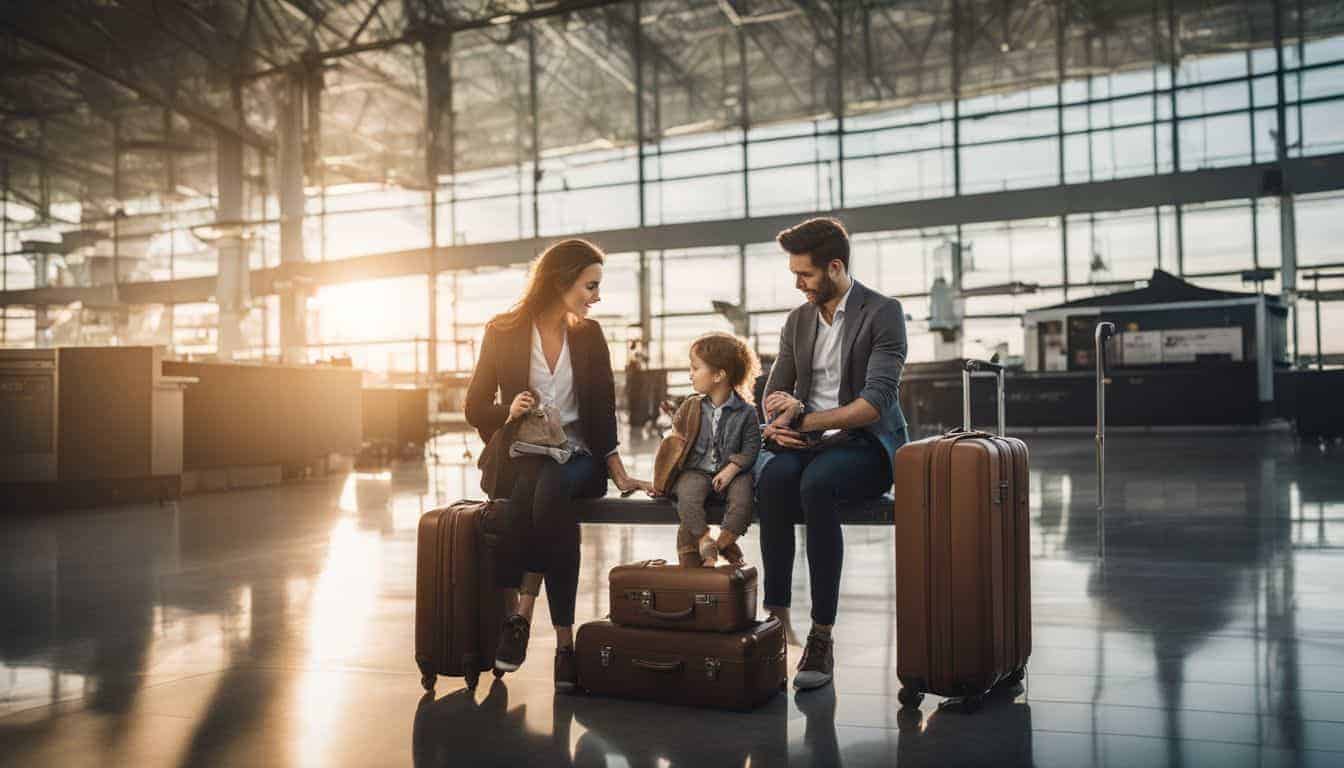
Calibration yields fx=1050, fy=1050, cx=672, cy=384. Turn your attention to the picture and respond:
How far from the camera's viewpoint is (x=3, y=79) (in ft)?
73.9

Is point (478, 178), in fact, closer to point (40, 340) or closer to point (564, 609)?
point (40, 340)

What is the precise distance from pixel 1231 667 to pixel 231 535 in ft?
18.6

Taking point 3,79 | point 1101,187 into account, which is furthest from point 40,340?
point 1101,187

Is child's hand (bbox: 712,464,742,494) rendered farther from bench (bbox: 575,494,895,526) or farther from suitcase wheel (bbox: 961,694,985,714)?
suitcase wheel (bbox: 961,694,985,714)

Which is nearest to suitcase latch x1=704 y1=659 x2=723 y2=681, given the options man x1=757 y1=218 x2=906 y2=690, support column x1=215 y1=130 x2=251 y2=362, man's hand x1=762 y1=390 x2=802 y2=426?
man x1=757 y1=218 x2=906 y2=690

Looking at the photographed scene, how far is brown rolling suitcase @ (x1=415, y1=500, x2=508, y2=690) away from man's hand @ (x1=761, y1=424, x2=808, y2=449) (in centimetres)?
86

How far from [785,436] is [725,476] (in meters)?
0.24

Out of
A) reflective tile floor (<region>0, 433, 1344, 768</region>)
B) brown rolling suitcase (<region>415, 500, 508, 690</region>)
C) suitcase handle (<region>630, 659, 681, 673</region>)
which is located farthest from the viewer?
brown rolling suitcase (<region>415, 500, 508, 690</region>)

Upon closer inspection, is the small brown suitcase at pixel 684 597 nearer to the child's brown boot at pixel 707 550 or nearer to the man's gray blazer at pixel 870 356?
the child's brown boot at pixel 707 550

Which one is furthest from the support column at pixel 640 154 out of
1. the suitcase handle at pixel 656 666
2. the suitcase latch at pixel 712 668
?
the suitcase latch at pixel 712 668

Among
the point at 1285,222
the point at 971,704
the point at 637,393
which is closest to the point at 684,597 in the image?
the point at 971,704

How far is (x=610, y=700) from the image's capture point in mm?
2877

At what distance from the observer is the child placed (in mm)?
3176

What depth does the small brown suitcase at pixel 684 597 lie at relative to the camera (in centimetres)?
281
